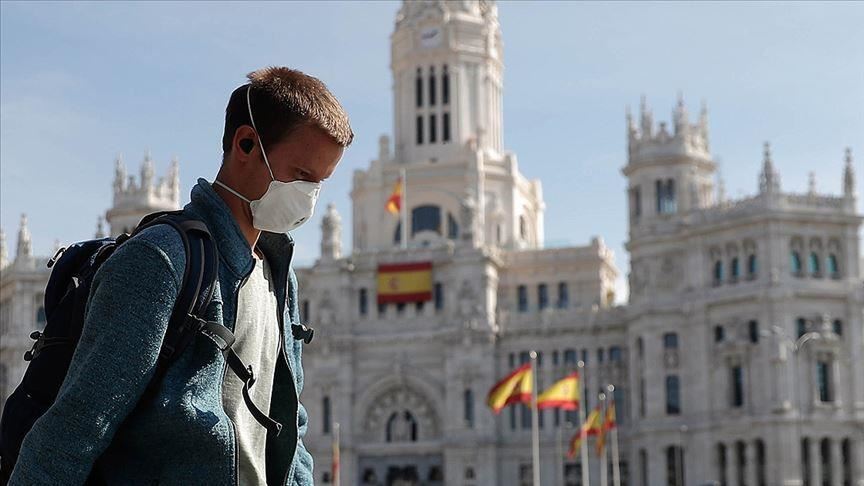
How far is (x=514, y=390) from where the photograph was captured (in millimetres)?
58656

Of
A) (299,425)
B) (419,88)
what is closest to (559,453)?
(419,88)

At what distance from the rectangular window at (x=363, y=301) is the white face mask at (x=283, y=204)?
251 ft

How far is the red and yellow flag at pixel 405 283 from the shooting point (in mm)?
80125

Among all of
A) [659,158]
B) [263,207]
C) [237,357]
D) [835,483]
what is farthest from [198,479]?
[659,158]

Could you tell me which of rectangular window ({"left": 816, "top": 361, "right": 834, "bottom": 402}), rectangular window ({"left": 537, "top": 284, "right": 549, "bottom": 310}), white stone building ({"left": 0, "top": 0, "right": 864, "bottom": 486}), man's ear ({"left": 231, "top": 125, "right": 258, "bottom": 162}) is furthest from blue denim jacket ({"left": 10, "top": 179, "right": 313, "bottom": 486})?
rectangular window ({"left": 537, "top": 284, "right": 549, "bottom": 310})

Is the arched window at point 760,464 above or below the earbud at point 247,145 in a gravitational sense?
above

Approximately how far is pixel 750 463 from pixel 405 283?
873 inches

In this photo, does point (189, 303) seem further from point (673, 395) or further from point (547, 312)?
point (547, 312)

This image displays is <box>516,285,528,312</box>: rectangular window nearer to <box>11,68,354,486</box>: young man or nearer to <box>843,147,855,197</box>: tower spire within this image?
<box>843,147,855,197</box>: tower spire

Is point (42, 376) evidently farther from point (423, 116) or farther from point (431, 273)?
point (423, 116)

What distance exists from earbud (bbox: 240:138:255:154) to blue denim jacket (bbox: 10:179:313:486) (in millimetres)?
536

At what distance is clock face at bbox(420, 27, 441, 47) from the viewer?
89.1 meters

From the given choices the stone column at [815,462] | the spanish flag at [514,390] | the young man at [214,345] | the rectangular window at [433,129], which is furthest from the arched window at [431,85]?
the young man at [214,345]

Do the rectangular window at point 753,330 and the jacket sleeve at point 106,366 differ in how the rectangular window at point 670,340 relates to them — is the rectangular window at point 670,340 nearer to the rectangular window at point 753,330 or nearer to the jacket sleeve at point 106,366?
the rectangular window at point 753,330
